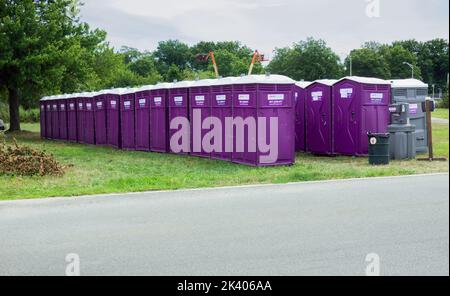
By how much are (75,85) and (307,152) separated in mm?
18605

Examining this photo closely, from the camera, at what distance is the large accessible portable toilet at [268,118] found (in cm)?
1356

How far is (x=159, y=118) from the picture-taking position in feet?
60.0

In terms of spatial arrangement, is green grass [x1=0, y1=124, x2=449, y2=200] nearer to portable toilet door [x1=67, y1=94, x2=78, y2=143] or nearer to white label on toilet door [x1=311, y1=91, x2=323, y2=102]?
white label on toilet door [x1=311, y1=91, x2=323, y2=102]

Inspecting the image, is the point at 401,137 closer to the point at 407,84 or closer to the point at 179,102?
the point at 407,84

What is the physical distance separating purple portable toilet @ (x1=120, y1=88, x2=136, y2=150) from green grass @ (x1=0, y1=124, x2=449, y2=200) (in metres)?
3.02

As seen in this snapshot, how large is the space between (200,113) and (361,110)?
4338mm

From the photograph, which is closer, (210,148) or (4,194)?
(4,194)

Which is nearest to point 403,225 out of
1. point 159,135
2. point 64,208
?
point 64,208

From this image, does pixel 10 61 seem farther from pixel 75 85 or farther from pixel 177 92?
pixel 177 92

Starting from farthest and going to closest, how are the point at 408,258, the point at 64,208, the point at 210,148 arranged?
the point at 210,148 < the point at 64,208 < the point at 408,258

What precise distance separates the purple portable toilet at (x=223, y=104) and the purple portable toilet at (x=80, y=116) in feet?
33.1

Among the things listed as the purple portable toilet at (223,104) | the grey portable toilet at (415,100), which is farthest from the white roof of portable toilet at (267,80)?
the grey portable toilet at (415,100)

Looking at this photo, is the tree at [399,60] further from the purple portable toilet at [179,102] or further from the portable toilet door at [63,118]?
the portable toilet door at [63,118]

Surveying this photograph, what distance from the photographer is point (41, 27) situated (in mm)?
27781
